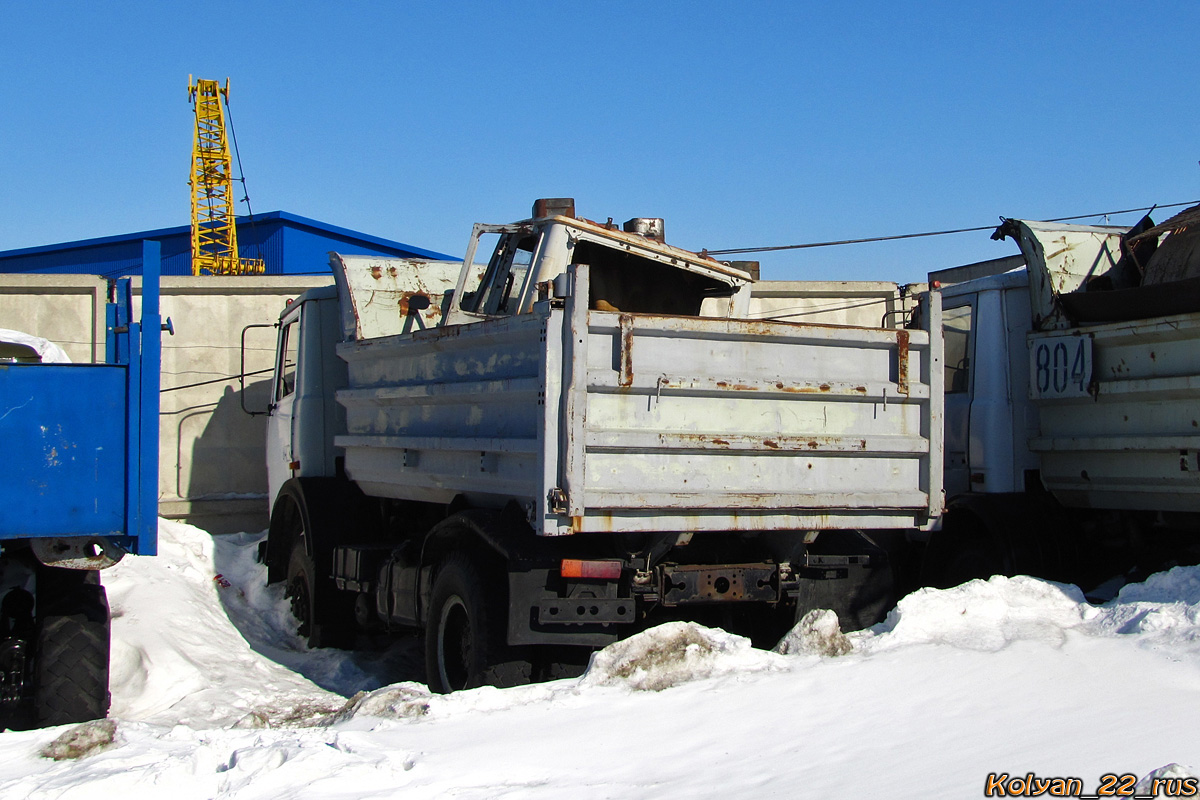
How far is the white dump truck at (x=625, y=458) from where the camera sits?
514 centimetres

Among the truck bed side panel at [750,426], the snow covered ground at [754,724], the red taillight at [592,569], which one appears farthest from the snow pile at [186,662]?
the truck bed side panel at [750,426]

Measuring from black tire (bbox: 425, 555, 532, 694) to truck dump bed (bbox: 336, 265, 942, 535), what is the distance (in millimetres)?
454

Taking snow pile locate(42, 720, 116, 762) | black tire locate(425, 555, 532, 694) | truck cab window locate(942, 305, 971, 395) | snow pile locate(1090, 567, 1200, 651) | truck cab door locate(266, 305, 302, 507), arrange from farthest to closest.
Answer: truck cab door locate(266, 305, 302, 507) → truck cab window locate(942, 305, 971, 395) → black tire locate(425, 555, 532, 694) → snow pile locate(1090, 567, 1200, 651) → snow pile locate(42, 720, 116, 762)

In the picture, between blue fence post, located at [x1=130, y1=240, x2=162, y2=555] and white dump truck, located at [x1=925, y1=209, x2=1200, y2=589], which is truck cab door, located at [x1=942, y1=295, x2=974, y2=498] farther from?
blue fence post, located at [x1=130, y1=240, x2=162, y2=555]

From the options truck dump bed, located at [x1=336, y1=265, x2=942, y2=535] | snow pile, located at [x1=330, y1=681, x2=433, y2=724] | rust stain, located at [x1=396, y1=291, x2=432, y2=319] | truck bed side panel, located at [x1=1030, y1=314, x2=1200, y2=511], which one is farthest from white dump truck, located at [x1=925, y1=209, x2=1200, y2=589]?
snow pile, located at [x1=330, y1=681, x2=433, y2=724]

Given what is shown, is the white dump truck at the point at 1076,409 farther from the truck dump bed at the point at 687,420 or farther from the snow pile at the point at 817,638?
the snow pile at the point at 817,638

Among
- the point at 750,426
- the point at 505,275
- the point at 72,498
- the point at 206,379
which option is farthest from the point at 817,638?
the point at 206,379

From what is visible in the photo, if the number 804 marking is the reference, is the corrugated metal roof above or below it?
above

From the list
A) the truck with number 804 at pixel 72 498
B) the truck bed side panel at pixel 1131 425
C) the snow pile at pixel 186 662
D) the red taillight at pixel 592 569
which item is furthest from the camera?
the snow pile at pixel 186 662

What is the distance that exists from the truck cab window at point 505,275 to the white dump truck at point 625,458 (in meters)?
0.03

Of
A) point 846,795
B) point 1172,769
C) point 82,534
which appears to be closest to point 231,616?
point 82,534

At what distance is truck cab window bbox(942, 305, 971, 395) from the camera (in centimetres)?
762

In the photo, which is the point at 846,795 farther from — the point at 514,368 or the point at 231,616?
the point at 231,616

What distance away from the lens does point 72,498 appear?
16.0 ft
